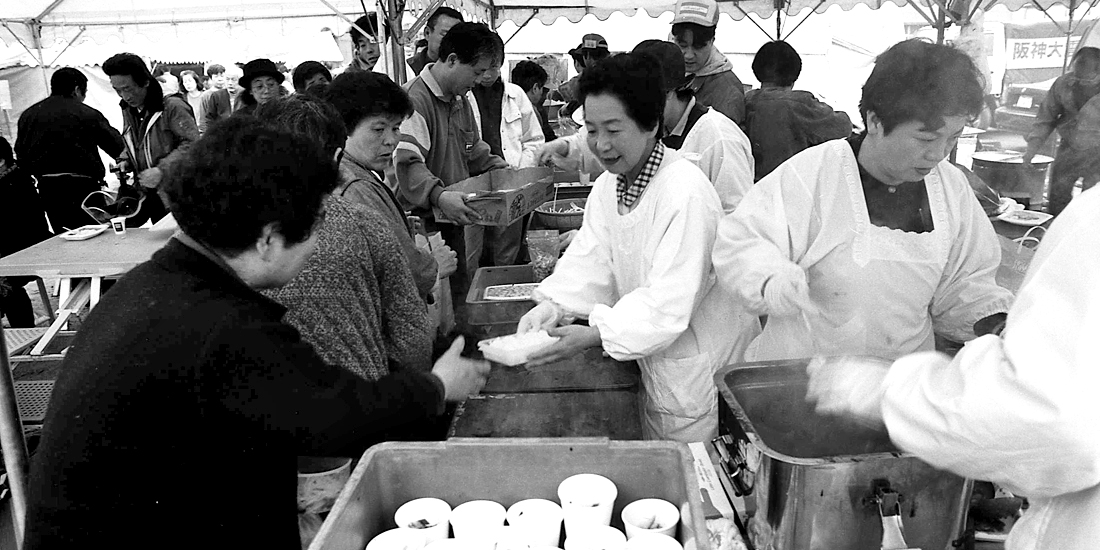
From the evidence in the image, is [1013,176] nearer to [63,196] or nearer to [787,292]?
[787,292]

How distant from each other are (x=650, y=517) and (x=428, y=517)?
450 mm

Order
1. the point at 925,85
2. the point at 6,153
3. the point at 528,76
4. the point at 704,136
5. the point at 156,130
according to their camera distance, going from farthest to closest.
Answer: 1. the point at 528,76
2. the point at 156,130
3. the point at 6,153
4. the point at 704,136
5. the point at 925,85

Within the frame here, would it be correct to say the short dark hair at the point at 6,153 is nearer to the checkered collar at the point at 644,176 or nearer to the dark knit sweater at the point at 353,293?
the dark knit sweater at the point at 353,293

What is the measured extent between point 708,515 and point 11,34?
36.4 ft

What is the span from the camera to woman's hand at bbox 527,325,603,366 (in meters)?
2.11

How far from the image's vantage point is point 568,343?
211 cm

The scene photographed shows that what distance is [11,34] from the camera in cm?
914

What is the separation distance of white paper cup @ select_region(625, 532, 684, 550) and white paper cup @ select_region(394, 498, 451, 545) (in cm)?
38

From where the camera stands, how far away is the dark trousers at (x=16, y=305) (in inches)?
200

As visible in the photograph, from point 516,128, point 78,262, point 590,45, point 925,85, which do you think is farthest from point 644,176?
point 590,45

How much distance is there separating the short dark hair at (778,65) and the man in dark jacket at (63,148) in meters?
5.30

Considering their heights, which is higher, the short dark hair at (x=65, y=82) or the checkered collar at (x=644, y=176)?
the short dark hair at (x=65, y=82)

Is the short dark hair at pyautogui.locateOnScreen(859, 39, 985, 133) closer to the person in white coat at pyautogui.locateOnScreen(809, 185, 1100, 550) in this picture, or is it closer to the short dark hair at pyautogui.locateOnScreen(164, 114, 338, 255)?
the person in white coat at pyautogui.locateOnScreen(809, 185, 1100, 550)

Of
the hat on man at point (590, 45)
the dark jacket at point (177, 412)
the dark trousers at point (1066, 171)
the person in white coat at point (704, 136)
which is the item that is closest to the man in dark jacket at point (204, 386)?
the dark jacket at point (177, 412)
